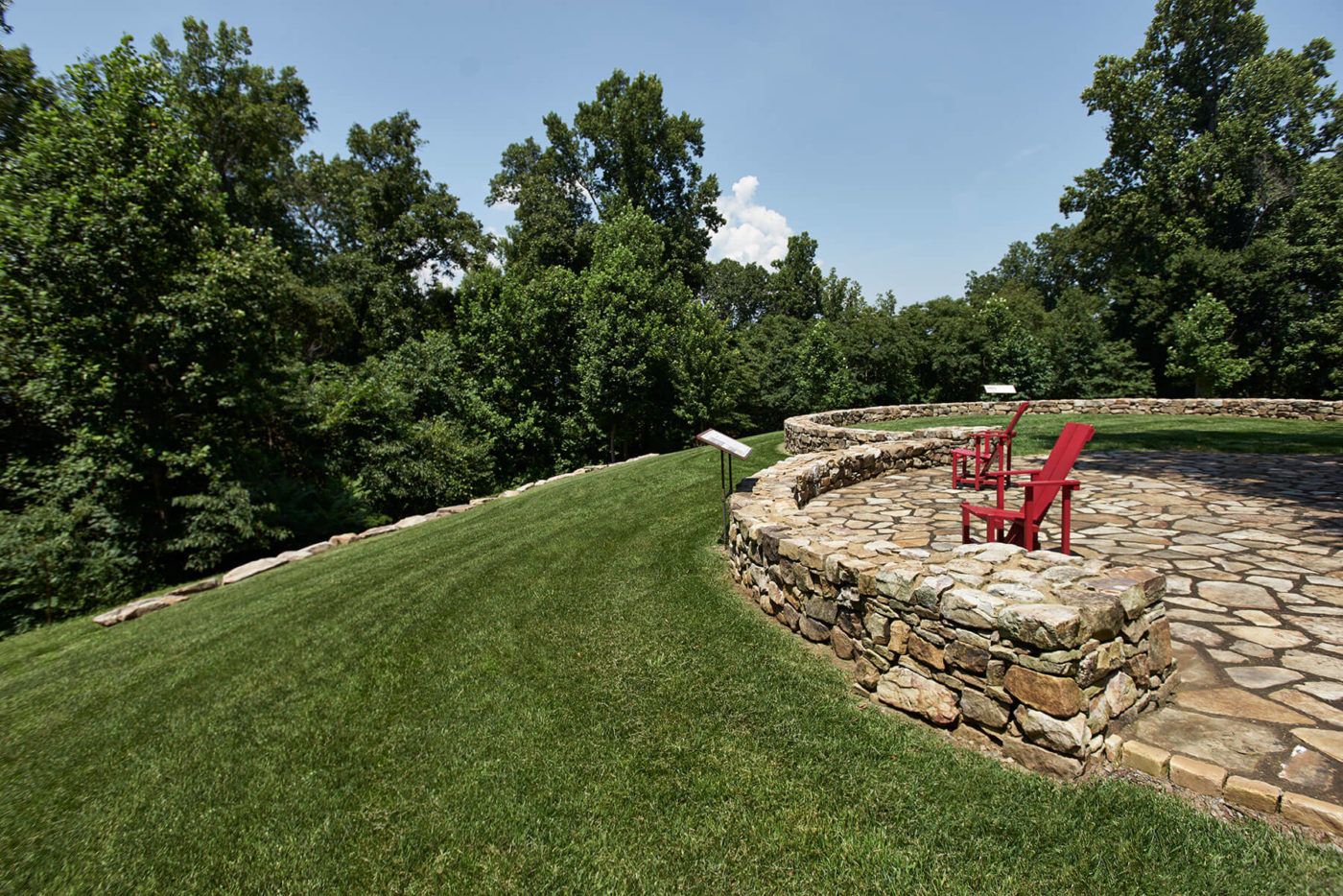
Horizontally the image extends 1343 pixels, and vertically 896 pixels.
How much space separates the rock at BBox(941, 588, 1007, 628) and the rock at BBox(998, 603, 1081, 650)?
49 millimetres

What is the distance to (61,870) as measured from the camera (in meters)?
2.72

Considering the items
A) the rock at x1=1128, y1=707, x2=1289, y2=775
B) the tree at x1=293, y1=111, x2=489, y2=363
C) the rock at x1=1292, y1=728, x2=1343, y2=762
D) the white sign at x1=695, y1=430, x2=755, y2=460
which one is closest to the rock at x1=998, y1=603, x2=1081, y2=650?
the rock at x1=1128, y1=707, x2=1289, y2=775

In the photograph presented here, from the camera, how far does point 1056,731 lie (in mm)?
2381

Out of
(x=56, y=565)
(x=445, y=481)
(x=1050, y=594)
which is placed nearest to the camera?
(x=1050, y=594)

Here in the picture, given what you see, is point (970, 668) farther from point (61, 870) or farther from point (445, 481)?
point (445, 481)

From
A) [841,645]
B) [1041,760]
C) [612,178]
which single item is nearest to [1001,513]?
[841,645]

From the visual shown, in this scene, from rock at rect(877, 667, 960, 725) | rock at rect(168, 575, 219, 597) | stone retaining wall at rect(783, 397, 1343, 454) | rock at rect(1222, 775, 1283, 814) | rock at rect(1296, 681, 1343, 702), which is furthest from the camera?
stone retaining wall at rect(783, 397, 1343, 454)

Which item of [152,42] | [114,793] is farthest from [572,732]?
[152,42]

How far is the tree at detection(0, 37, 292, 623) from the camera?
9484 mm

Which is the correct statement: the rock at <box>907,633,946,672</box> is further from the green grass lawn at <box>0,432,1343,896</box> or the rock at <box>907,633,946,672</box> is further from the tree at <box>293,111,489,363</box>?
the tree at <box>293,111,489,363</box>

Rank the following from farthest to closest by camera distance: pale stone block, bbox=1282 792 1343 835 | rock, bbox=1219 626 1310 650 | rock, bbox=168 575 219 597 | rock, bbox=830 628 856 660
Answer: rock, bbox=168 575 219 597
rock, bbox=830 628 856 660
rock, bbox=1219 626 1310 650
pale stone block, bbox=1282 792 1343 835

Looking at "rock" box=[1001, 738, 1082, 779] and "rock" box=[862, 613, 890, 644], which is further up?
"rock" box=[862, 613, 890, 644]

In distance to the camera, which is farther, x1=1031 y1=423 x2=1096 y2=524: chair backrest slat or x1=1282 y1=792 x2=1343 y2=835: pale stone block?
x1=1031 y1=423 x2=1096 y2=524: chair backrest slat

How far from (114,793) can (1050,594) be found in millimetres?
5561
